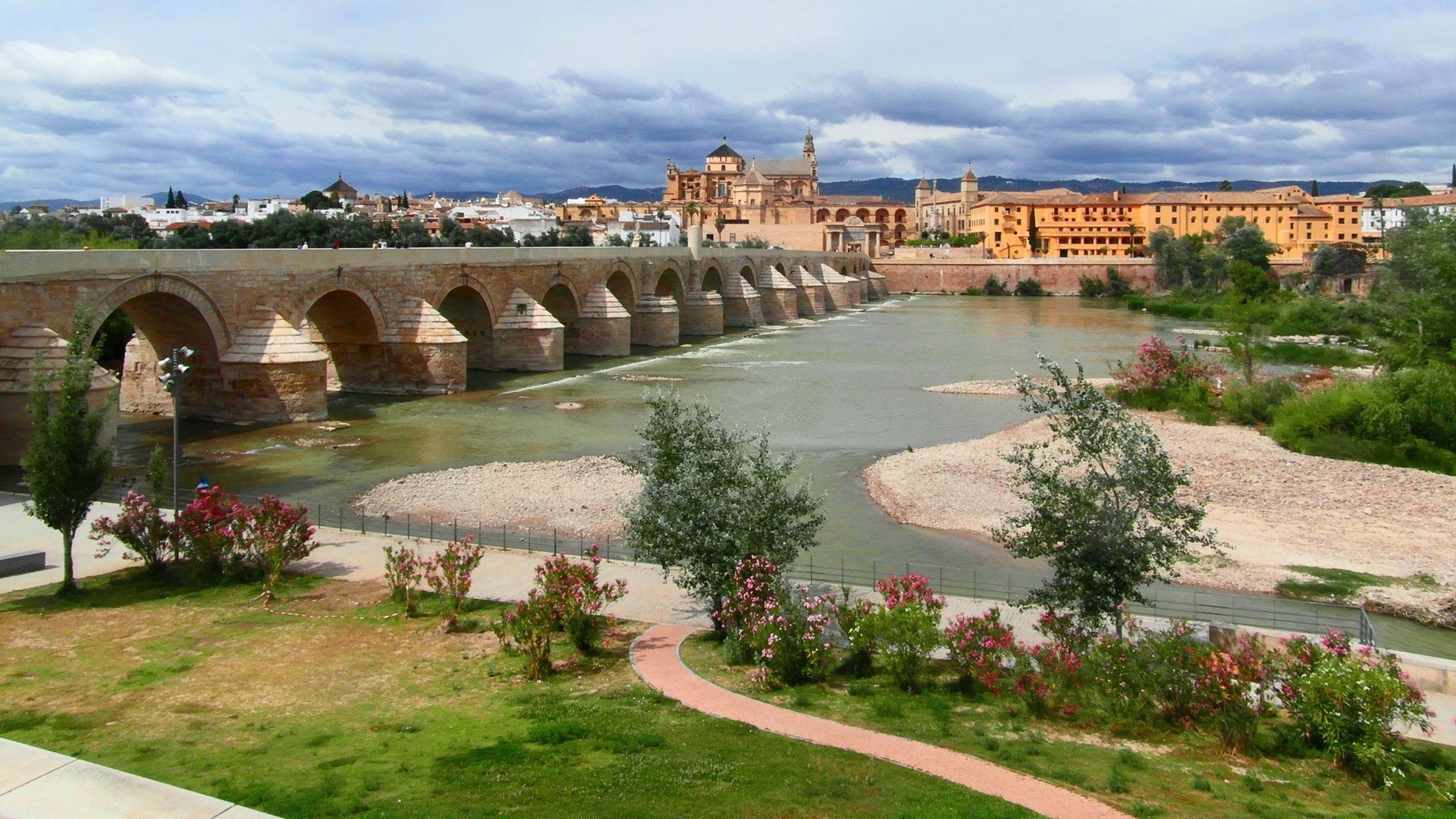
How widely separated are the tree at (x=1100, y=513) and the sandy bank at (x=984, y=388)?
20.4 m

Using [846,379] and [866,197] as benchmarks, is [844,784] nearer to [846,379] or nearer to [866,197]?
[846,379]

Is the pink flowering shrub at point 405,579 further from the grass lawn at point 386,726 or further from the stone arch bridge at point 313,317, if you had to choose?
the stone arch bridge at point 313,317

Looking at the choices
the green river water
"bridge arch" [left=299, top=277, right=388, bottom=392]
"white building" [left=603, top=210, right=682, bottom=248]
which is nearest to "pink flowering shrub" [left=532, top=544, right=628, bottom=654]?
the green river water

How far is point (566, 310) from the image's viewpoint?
3859 cm

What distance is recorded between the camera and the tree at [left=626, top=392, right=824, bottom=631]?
9.18 meters

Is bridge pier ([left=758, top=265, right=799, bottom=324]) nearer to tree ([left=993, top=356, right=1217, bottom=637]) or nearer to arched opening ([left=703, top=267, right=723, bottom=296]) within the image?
arched opening ([left=703, top=267, right=723, bottom=296])

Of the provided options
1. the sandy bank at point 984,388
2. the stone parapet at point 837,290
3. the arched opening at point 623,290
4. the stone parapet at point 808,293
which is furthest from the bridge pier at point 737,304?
the sandy bank at point 984,388

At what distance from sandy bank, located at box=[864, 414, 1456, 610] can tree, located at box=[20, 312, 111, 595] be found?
31.3 ft

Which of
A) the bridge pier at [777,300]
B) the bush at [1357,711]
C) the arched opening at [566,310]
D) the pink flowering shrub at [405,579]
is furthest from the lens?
the bridge pier at [777,300]

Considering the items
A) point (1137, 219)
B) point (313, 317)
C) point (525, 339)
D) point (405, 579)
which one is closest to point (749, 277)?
point (525, 339)

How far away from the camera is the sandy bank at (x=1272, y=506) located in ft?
43.0

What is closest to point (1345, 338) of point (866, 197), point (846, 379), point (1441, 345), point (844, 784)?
point (1441, 345)

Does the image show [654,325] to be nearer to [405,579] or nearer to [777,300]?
[777,300]

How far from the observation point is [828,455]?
2045 cm
